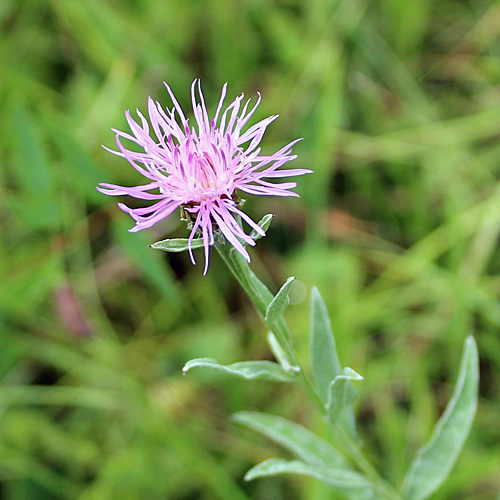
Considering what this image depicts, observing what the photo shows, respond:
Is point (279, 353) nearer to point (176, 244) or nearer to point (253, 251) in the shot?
point (176, 244)

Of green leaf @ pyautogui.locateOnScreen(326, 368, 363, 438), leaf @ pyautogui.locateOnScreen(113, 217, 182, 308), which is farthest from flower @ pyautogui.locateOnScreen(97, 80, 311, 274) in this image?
leaf @ pyautogui.locateOnScreen(113, 217, 182, 308)

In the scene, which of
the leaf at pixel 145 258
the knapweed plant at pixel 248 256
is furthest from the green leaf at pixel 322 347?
the leaf at pixel 145 258

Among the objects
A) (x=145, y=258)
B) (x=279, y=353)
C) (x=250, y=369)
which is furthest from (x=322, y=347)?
(x=145, y=258)

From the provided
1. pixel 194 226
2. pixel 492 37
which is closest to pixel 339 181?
pixel 492 37

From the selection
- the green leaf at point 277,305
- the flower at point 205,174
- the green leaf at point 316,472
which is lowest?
the green leaf at point 316,472

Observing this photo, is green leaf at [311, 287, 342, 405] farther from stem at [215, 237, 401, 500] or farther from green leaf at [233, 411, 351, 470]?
green leaf at [233, 411, 351, 470]

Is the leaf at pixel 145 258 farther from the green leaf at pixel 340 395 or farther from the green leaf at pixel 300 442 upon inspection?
the green leaf at pixel 340 395
